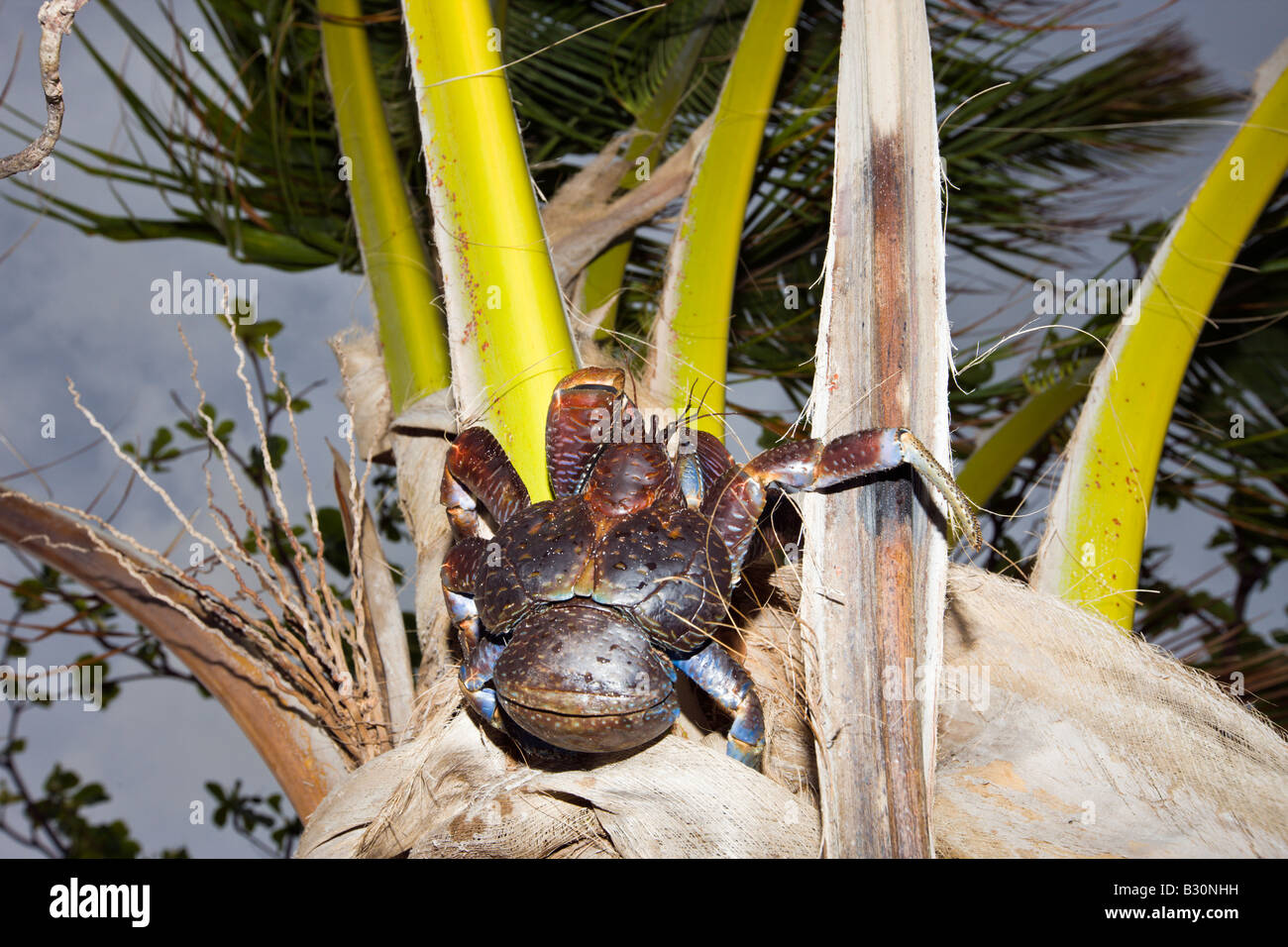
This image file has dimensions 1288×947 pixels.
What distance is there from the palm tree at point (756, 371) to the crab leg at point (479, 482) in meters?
0.07

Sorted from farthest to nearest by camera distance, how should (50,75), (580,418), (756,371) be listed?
(756,371), (580,418), (50,75)

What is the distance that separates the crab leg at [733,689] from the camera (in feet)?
2.38

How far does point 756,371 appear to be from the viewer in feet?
6.01

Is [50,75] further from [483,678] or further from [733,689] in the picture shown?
[733,689]

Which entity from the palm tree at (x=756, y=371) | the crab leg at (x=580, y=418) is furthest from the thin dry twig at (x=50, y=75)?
the crab leg at (x=580, y=418)

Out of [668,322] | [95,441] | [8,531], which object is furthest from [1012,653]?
[95,441]

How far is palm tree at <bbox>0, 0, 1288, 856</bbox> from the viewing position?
706 millimetres

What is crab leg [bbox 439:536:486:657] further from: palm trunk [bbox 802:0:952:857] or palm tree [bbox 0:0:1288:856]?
palm trunk [bbox 802:0:952:857]

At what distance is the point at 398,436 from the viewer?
1212mm

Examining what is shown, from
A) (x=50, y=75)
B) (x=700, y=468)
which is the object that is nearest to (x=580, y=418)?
(x=700, y=468)

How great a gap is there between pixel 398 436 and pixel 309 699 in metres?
0.39

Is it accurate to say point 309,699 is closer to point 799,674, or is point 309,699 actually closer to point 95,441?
point 799,674

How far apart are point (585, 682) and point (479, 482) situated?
0.25 meters
